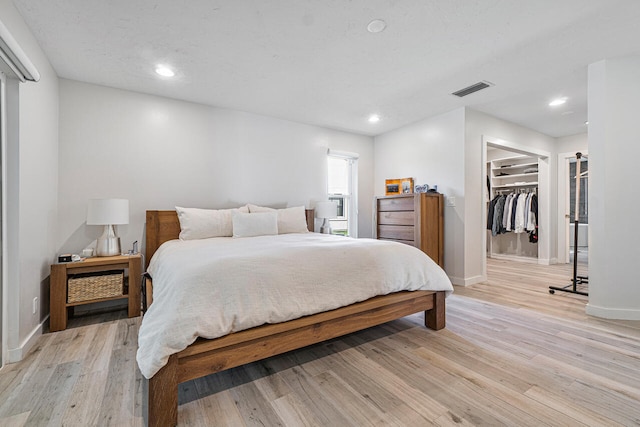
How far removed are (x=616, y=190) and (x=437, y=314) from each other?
208 cm

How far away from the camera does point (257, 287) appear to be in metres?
1.57

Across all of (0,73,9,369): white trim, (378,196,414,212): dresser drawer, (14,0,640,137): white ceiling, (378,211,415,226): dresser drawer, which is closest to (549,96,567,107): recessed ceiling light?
(14,0,640,137): white ceiling

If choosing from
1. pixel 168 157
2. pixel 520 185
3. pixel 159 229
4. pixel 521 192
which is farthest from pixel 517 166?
pixel 159 229

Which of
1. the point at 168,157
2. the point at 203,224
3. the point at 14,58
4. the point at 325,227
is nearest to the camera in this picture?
the point at 14,58

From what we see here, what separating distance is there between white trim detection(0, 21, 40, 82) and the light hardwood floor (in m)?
1.93

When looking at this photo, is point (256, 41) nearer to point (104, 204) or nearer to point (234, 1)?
point (234, 1)

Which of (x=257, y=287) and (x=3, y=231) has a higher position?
(x=3, y=231)

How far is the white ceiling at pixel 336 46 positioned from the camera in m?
1.90

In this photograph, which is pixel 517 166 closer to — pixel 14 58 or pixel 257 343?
pixel 257 343

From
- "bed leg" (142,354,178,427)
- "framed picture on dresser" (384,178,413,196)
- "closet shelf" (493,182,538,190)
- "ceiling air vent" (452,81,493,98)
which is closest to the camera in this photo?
"bed leg" (142,354,178,427)

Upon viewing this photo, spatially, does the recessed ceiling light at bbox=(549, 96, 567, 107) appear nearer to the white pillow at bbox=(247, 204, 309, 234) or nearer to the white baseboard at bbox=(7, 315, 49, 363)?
the white pillow at bbox=(247, 204, 309, 234)

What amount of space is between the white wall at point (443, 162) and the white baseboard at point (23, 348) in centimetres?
433

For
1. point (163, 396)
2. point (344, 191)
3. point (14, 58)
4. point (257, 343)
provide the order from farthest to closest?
1. point (344, 191)
2. point (14, 58)
3. point (257, 343)
4. point (163, 396)

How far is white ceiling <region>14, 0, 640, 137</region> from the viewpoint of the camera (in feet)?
6.22
